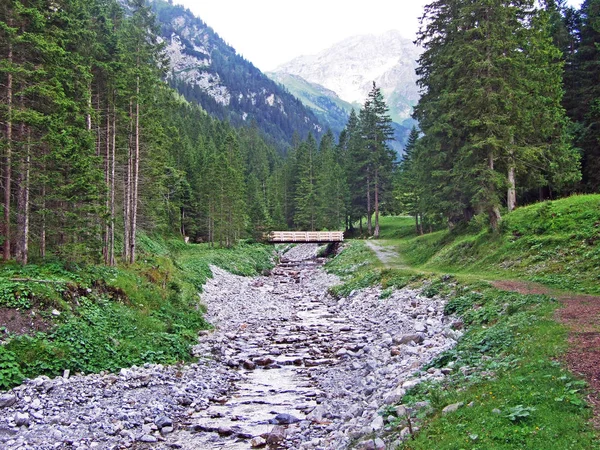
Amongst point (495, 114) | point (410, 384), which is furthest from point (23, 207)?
point (495, 114)

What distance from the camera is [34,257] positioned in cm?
1831

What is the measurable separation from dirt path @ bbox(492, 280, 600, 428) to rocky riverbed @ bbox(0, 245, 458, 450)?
2.82 m

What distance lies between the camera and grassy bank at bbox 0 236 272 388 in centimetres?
1209

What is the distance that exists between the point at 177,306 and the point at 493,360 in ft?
48.8

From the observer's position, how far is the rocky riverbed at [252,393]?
9656 millimetres

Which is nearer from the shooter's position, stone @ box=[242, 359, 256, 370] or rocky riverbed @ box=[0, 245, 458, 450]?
rocky riverbed @ box=[0, 245, 458, 450]

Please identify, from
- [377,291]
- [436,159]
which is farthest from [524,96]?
[377,291]

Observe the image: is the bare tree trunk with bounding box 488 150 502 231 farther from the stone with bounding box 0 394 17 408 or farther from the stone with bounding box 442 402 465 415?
the stone with bounding box 0 394 17 408

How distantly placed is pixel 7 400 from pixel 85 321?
14.2ft

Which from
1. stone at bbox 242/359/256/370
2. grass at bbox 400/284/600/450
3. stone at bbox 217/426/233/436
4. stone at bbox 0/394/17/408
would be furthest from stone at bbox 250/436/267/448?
stone at bbox 0/394/17/408

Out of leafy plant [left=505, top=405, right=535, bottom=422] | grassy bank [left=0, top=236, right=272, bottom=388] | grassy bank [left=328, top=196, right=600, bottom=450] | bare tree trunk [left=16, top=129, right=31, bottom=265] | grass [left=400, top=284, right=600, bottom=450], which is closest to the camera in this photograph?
grass [left=400, top=284, right=600, bottom=450]

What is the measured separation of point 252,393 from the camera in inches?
508

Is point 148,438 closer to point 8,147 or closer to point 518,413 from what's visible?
point 518,413

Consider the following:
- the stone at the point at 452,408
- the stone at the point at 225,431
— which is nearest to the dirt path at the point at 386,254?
the stone at the point at 225,431
